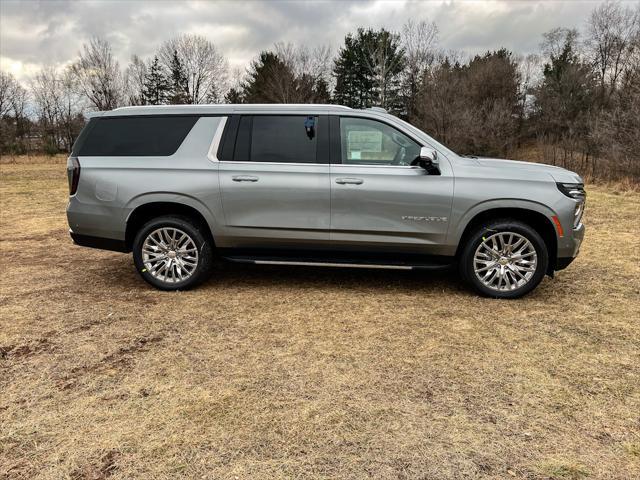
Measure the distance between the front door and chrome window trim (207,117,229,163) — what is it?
1191 millimetres

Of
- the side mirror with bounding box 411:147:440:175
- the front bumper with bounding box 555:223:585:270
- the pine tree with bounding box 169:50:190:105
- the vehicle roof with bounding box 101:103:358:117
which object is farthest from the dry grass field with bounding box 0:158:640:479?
the pine tree with bounding box 169:50:190:105

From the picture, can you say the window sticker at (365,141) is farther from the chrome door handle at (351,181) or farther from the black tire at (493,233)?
the black tire at (493,233)

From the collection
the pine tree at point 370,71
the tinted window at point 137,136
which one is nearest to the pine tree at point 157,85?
the pine tree at point 370,71

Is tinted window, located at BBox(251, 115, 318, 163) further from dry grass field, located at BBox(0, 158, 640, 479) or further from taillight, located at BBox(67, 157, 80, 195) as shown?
taillight, located at BBox(67, 157, 80, 195)

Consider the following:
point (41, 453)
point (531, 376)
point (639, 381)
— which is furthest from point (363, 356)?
point (41, 453)

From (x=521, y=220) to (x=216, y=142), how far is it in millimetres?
3284

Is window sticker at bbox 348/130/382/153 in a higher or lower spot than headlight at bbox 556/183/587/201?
higher

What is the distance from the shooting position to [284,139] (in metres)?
4.92

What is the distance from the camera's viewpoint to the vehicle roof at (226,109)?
4.94 m

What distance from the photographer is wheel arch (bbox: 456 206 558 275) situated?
4.71 meters

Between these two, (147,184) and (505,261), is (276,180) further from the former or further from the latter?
(505,261)

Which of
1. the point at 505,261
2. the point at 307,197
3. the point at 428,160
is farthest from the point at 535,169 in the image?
the point at 307,197

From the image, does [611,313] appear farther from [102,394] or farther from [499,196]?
[102,394]

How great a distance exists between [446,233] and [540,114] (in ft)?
126
